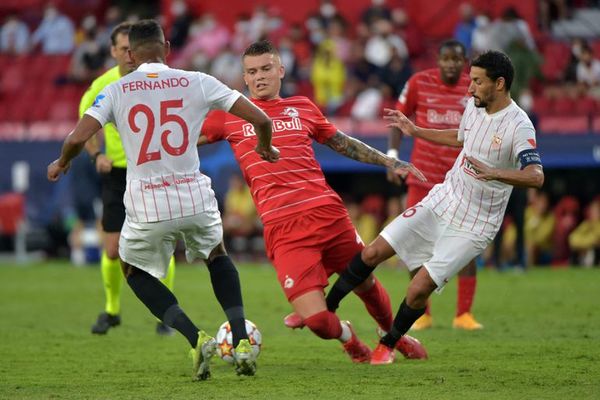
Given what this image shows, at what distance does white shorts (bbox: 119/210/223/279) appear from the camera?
25.5ft

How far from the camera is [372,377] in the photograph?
7.95 meters

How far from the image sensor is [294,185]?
27.6 feet

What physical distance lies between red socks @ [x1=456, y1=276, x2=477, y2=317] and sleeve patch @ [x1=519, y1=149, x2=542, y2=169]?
10.4 feet

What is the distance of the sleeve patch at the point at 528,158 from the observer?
788cm

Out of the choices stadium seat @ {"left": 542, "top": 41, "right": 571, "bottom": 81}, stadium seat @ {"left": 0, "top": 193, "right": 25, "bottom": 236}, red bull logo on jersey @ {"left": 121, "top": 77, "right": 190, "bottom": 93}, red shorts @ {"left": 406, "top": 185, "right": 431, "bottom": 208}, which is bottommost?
stadium seat @ {"left": 0, "top": 193, "right": 25, "bottom": 236}

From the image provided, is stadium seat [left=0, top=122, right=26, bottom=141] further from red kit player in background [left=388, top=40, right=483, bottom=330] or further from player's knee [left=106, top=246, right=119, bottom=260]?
red kit player in background [left=388, top=40, right=483, bottom=330]

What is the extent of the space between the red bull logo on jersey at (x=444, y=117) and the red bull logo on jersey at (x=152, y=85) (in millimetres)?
3695

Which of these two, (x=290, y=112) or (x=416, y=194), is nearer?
(x=290, y=112)

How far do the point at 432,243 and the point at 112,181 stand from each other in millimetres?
3542

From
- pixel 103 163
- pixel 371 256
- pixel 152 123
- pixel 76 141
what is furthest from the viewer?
pixel 103 163

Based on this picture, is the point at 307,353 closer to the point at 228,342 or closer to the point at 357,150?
the point at 228,342

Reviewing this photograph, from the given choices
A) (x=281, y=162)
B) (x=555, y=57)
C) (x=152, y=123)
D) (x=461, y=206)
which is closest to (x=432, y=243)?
(x=461, y=206)

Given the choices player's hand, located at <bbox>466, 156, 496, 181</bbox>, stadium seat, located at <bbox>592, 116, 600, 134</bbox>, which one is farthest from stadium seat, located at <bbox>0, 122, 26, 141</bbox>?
player's hand, located at <bbox>466, 156, 496, 181</bbox>

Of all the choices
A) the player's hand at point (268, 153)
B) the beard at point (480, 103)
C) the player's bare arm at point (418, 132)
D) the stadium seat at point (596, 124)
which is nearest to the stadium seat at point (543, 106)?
the stadium seat at point (596, 124)
